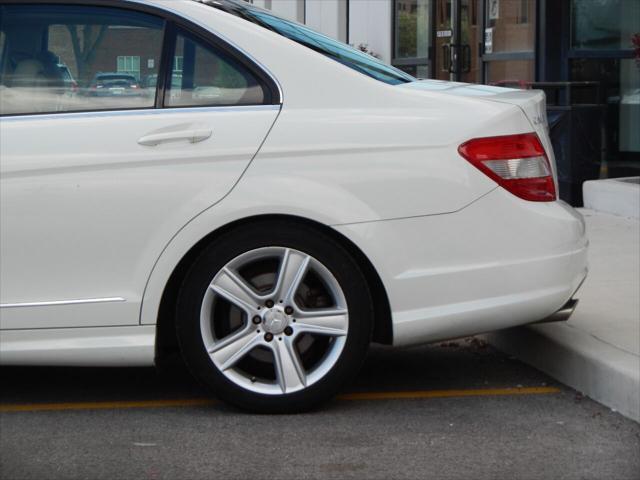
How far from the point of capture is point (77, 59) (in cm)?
519

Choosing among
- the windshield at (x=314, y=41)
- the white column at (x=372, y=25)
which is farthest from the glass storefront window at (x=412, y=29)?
the windshield at (x=314, y=41)

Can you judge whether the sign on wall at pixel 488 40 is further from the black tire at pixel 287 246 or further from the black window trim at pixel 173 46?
the black tire at pixel 287 246

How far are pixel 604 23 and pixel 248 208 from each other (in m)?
8.42

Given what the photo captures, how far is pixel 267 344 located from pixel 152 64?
1174mm

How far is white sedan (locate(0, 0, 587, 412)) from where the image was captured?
501cm

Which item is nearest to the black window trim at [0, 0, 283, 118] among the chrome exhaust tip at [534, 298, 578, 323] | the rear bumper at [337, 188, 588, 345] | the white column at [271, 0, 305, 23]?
the rear bumper at [337, 188, 588, 345]

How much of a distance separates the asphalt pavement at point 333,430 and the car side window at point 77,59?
1236 millimetres

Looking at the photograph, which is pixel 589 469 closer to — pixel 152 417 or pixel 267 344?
pixel 267 344

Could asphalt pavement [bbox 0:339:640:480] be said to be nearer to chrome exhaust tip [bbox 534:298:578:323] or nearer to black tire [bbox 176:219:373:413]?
black tire [bbox 176:219:373:413]

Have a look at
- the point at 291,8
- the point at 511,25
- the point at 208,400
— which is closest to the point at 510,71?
the point at 511,25

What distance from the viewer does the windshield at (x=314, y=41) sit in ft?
17.5

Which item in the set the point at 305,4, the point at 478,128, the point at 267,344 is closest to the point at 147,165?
the point at 267,344

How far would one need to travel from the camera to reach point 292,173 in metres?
5.02

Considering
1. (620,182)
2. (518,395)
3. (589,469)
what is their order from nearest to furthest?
(589,469)
(518,395)
(620,182)
